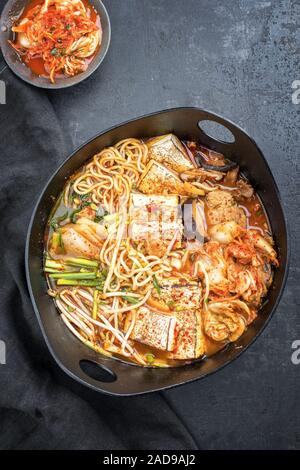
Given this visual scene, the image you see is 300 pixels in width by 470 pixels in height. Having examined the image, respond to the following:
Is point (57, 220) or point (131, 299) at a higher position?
point (57, 220)

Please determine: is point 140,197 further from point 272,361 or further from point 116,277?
point 272,361

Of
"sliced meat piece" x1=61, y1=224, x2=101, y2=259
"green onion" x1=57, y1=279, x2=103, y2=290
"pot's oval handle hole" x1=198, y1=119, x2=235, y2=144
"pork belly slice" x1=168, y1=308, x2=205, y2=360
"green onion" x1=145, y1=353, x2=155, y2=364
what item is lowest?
"green onion" x1=145, y1=353, x2=155, y2=364

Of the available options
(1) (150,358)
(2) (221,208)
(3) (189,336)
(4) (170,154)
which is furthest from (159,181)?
(1) (150,358)

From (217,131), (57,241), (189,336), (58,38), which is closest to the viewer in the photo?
(189,336)

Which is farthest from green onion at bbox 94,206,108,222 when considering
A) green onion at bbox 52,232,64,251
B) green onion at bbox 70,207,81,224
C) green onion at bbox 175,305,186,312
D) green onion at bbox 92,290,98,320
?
green onion at bbox 175,305,186,312

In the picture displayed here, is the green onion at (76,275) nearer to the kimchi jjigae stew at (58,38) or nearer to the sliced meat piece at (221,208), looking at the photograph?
the sliced meat piece at (221,208)

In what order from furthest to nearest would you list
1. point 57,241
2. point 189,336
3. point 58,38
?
point 58,38 → point 57,241 → point 189,336

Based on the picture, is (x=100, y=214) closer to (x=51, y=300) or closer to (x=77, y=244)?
(x=77, y=244)

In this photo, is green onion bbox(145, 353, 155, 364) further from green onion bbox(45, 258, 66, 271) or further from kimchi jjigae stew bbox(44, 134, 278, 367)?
green onion bbox(45, 258, 66, 271)
